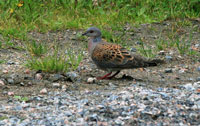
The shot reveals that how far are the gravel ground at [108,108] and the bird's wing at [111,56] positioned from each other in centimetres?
86

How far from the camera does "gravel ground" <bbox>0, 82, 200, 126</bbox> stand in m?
4.26

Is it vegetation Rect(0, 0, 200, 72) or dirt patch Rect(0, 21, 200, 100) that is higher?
vegetation Rect(0, 0, 200, 72)

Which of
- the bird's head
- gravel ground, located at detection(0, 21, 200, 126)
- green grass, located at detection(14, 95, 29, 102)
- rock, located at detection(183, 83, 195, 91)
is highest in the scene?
the bird's head

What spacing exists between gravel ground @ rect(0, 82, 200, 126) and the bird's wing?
2.81 feet

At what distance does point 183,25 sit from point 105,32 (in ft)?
7.49

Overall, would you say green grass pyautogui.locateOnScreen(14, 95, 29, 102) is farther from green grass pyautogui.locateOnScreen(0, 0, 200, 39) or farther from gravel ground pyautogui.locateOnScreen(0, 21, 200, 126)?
green grass pyautogui.locateOnScreen(0, 0, 200, 39)

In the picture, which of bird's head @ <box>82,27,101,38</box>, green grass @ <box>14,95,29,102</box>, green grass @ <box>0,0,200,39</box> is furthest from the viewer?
green grass @ <box>0,0,200,39</box>

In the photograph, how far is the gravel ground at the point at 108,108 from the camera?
4.26 meters

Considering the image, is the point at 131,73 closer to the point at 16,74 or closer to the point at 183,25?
the point at 16,74

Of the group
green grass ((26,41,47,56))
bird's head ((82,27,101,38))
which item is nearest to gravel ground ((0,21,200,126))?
green grass ((26,41,47,56))

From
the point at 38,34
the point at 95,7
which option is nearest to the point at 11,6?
the point at 38,34

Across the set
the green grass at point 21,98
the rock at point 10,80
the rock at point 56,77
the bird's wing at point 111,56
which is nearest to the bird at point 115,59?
the bird's wing at point 111,56

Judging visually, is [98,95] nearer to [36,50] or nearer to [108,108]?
[108,108]

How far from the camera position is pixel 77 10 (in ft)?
34.8
